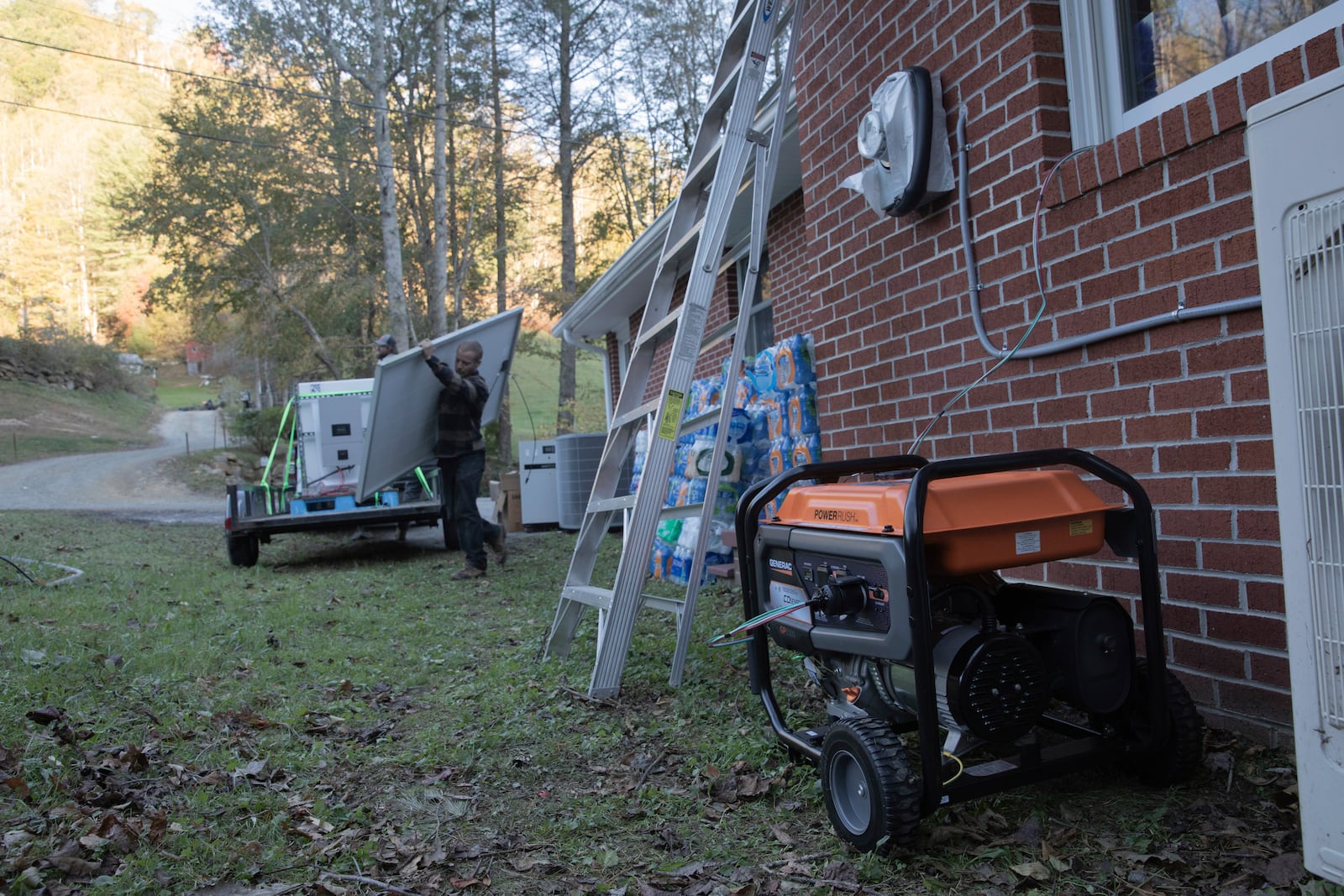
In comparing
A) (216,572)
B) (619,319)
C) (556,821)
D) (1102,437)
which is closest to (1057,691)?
(1102,437)

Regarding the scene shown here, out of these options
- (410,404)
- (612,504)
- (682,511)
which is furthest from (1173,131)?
(410,404)

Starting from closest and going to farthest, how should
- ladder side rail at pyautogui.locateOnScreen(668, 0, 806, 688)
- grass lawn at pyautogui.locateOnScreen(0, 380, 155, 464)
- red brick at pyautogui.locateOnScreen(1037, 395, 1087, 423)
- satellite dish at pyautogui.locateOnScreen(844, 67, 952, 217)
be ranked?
red brick at pyautogui.locateOnScreen(1037, 395, 1087, 423), satellite dish at pyautogui.locateOnScreen(844, 67, 952, 217), ladder side rail at pyautogui.locateOnScreen(668, 0, 806, 688), grass lawn at pyautogui.locateOnScreen(0, 380, 155, 464)

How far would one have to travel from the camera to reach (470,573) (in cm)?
768

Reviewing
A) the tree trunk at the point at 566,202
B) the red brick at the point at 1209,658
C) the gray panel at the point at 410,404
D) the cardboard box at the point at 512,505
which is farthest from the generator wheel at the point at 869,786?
the tree trunk at the point at 566,202

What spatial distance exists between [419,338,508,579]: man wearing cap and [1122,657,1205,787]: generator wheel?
5865mm

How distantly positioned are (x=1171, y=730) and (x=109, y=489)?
2089 centimetres

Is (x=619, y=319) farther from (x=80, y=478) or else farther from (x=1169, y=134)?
(x=80, y=478)

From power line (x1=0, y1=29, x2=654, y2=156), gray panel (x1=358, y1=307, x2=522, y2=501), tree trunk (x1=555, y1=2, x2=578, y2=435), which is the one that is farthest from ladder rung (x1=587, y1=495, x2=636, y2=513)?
A: tree trunk (x1=555, y1=2, x2=578, y2=435)

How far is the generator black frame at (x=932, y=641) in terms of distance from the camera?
6.97ft

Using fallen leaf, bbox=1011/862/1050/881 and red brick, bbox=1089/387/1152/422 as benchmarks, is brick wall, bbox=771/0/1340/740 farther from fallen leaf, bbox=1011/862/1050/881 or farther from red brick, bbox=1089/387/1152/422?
fallen leaf, bbox=1011/862/1050/881

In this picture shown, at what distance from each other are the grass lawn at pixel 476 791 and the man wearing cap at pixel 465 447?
2.68 m

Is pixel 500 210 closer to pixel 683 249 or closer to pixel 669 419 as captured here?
pixel 683 249

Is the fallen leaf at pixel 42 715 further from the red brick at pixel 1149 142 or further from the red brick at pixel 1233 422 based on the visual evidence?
the red brick at pixel 1149 142

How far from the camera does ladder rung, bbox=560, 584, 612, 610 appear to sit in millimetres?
3881
